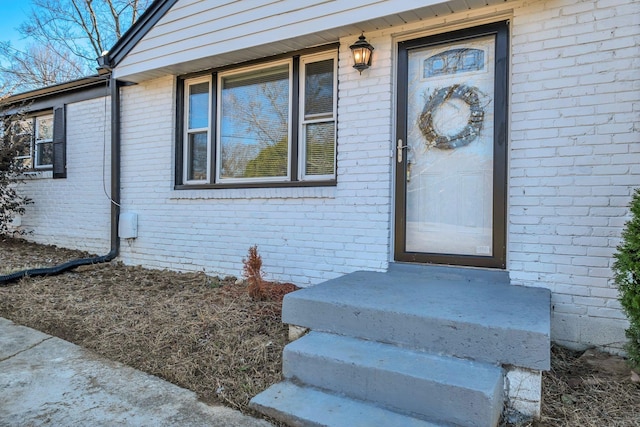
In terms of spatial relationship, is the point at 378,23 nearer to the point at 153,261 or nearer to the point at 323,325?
the point at 323,325

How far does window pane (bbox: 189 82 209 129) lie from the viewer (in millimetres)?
5398

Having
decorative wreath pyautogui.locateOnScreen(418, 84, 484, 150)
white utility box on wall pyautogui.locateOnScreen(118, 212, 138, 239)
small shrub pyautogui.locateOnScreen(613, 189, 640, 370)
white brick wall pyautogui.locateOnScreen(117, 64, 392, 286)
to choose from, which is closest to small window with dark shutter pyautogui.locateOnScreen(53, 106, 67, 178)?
white brick wall pyautogui.locateOnScreen(117, 64, 392, 286)

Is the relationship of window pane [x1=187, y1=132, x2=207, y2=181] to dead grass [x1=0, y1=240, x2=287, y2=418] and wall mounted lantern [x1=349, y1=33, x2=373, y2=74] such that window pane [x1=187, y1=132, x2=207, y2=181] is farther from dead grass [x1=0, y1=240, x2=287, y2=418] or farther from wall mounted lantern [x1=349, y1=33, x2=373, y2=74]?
wall mounted lantern [x1=349, y1=33, x2=373, y2=74]

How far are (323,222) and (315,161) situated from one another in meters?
0.70

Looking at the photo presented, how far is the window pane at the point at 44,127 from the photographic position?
7543mm

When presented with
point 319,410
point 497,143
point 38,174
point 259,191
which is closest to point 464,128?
point 497,143

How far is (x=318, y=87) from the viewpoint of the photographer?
4500 mm

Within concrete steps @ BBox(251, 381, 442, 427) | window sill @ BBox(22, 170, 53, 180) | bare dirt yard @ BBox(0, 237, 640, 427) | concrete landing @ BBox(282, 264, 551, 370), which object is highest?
window sill @ BBox(22, 170, 53, 180)

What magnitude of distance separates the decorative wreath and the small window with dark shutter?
19.4 ft

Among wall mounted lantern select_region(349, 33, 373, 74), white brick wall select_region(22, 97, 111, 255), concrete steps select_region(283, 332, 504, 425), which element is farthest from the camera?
white brick wall select_region(22, 97, 111, 255)

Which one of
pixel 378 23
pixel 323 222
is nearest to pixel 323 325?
pixel 323 222

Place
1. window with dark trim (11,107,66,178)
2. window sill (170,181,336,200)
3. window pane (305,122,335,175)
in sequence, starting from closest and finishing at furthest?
window sill (170,181,336,200) → window pane (305,122,335,175) → window with dark trim (11,107,66,178)

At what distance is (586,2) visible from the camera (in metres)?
3.14

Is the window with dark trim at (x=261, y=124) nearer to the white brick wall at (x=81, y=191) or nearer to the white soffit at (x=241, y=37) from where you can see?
the white soffit at (x=241, y=37)
